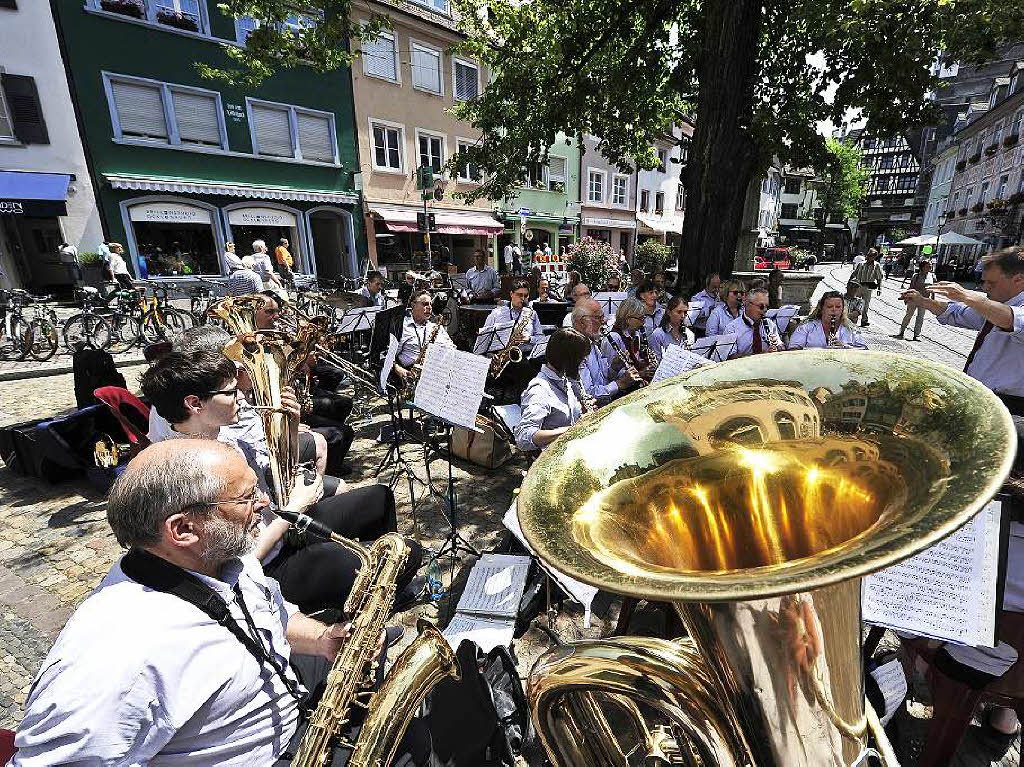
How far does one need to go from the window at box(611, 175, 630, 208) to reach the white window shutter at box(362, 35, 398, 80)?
15.1 metres

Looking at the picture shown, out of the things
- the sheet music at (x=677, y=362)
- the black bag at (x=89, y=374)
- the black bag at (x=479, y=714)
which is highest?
the sheet music at (x=677, y=362)

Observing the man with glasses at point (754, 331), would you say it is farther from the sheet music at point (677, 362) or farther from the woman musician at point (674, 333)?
the sheet music at point (677, 362)

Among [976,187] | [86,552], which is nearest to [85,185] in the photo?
[86,552]

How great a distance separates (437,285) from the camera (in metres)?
12.5

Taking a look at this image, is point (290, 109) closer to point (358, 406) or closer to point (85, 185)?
point (85, 185)

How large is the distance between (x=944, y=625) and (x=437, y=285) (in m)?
12.0

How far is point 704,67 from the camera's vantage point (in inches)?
269

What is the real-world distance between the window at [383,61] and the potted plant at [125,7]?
6.19 m

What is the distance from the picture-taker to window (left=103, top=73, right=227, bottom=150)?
12.7m

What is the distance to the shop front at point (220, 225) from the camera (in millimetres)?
13328

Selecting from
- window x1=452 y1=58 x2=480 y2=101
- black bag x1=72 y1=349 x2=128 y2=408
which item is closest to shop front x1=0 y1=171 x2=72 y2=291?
black bag x1=72 y1=349 x2=128 y2=408

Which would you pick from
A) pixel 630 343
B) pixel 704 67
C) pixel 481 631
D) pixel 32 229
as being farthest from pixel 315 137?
pixel 481 631

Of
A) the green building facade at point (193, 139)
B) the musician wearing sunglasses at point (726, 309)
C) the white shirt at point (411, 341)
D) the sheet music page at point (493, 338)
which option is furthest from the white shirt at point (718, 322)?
the green building facade at point (193, 139)

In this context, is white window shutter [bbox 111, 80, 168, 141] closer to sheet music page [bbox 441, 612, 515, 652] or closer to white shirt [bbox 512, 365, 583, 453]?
white shirt [bbox 512, 365, 583, 453]
